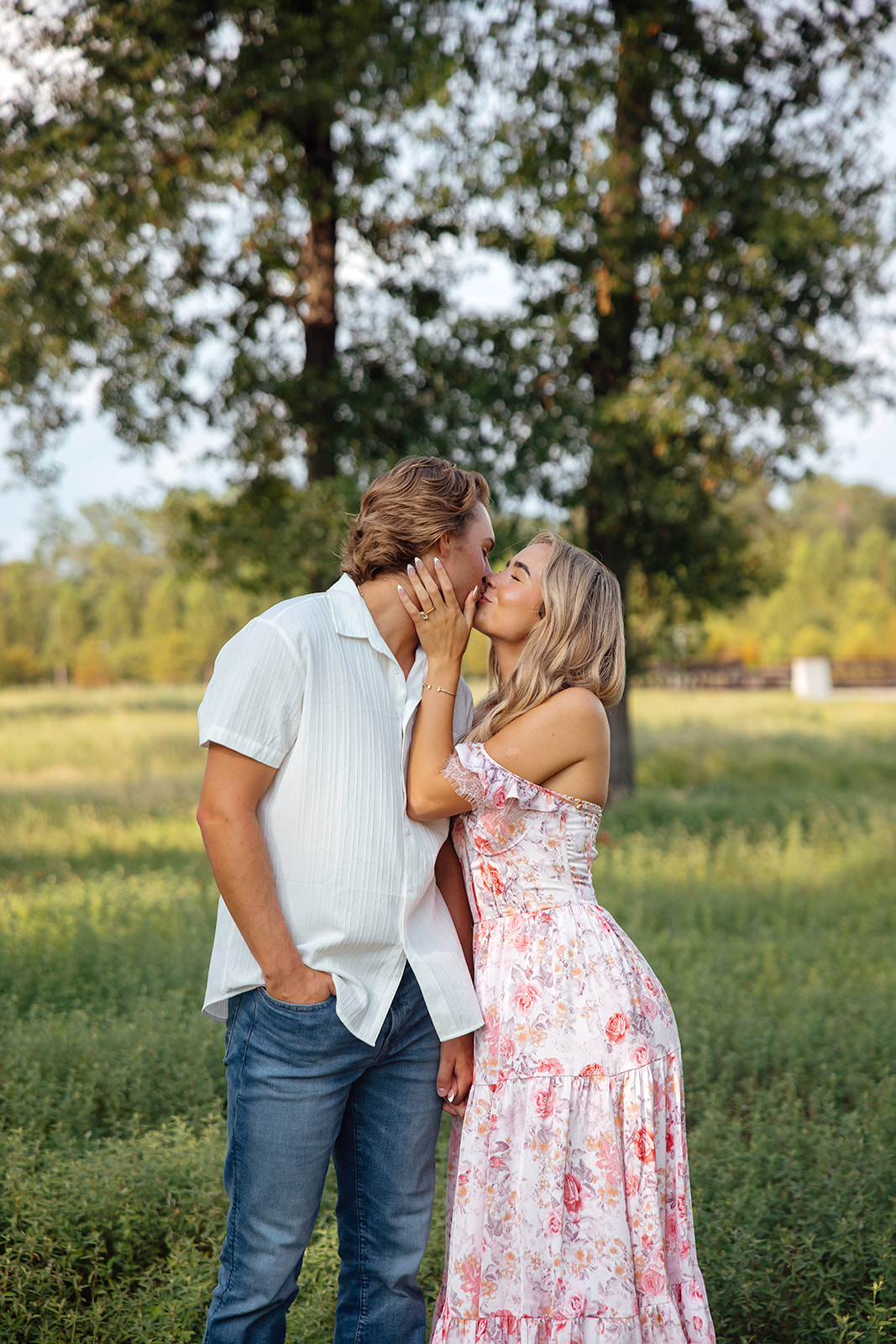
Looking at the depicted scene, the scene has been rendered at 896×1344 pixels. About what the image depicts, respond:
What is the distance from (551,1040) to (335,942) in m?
0.65

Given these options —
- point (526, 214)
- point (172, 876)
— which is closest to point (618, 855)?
point (172, 876)

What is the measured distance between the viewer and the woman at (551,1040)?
2.47m

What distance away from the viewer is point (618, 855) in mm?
9266

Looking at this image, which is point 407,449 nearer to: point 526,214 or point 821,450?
point 526,214

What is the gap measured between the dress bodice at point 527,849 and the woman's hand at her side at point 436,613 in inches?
11.3

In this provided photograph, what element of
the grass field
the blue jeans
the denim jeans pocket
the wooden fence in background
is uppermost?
the denim jeans pocket

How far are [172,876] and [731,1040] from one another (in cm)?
477

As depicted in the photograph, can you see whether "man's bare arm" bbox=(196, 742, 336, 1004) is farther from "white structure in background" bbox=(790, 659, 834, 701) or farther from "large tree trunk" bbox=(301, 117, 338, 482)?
"white structure in background" bbox=(790, 659, 834, 701)

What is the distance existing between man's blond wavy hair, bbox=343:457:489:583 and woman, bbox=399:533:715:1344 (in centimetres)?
7

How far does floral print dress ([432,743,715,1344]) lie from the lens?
2475mm

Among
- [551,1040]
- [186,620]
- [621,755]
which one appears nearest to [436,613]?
[551,1040]

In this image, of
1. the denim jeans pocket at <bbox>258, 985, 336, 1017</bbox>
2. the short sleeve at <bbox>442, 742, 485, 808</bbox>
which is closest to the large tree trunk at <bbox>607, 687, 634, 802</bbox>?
the short sleeve at <bbox>442, 742, 485, 808</bbox>

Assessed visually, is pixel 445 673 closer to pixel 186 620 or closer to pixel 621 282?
pixel 621 282

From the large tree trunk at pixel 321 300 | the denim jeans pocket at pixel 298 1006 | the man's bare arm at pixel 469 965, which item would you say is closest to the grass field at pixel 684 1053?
the man's bare arm at pixel 469 965
